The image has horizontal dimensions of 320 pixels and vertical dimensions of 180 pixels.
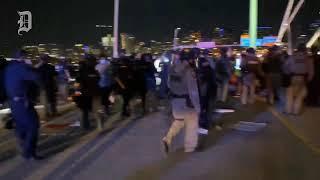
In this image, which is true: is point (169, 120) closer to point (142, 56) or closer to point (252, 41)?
point (142, 56)

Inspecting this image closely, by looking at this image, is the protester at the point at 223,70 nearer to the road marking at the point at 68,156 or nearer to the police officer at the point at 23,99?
the road marking at the point at 68,156

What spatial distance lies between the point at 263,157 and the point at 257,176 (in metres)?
1.76

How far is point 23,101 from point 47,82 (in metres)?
6.59

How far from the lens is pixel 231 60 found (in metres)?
20.3

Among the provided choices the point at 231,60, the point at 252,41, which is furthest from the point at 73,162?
the point at 252,41

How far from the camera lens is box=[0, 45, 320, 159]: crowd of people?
34.5 feet

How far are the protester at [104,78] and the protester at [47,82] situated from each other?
1269mm

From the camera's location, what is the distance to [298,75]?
16516mm

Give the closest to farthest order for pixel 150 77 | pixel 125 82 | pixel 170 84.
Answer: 1. pixel 170 84
2. pixel 125 82
3. pixel 150 77

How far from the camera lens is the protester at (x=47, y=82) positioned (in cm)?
1641

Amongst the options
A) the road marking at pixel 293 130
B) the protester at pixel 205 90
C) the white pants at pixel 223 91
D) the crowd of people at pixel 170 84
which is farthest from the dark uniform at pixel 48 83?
the road marking at pixel 293 130

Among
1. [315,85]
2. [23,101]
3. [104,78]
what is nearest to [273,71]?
[315,85]

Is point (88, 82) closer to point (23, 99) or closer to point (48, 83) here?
point (48, 83)

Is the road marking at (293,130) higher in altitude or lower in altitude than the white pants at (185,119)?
lower
